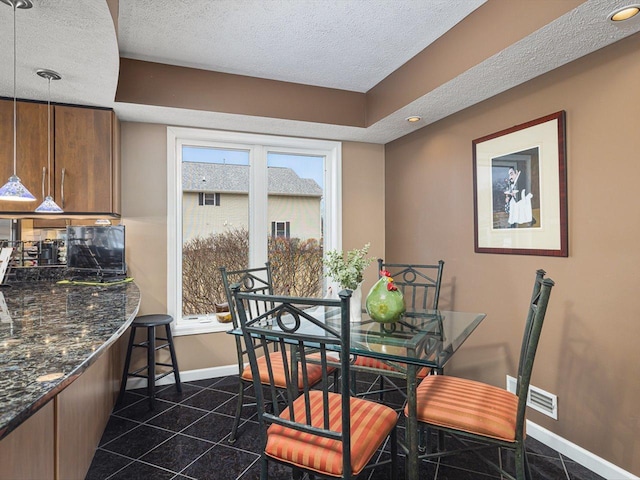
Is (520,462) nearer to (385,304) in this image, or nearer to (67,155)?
(385,304)

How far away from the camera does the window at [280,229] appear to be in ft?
12.5

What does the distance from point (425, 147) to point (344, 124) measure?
0.80 m

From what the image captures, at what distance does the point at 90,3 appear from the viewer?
1.58m

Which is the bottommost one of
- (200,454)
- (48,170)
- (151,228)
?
(200,454)

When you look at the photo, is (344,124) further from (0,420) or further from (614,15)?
(0,420)

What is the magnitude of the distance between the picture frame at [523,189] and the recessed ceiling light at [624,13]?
22.1 inches

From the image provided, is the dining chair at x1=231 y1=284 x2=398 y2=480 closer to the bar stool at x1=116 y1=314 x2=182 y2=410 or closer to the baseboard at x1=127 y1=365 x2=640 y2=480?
the baseboard at x1=127 y1=365 x2=640 y2=480

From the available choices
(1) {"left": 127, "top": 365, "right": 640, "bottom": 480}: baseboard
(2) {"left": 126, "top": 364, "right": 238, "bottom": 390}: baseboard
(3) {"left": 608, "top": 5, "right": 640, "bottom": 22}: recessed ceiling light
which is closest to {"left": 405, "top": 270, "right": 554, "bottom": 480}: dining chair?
(1) {"left": 127, "top": 365, "right": 640, "bottom": 480}: baseboard

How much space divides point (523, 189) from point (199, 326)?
2.95 meters

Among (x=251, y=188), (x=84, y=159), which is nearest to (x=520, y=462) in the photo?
(x=251, y=188)

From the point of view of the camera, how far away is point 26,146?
267 cm

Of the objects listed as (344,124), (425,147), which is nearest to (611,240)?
(425,147)

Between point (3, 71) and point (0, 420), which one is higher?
point (3, 71)

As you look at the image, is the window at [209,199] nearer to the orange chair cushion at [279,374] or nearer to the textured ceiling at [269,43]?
the textured ceiling at [269,43]
